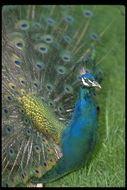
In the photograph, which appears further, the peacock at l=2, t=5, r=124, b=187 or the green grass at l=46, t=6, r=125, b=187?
the green grass at l=46, t=6, r=125, b=187

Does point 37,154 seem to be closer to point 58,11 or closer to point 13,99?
point 13,99

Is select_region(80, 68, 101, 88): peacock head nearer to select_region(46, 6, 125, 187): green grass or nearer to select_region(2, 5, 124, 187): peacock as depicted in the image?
select_region(2, 5, 124, 187): peacock

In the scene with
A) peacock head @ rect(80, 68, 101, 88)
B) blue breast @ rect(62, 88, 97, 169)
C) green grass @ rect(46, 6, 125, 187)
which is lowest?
green grass @ rect(46, 6, 125, 187)

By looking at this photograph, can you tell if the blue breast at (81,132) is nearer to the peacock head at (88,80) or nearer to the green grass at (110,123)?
the peacock head at (88,80)

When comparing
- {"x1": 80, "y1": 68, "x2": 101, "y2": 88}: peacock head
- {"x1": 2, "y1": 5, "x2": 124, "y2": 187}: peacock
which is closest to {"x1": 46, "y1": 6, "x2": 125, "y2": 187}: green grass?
{"x1": 2, "y1": 5, "x2": 124, "y2": 187}: peacock

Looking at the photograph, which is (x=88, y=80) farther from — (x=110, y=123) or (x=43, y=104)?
(x=110, y=123)

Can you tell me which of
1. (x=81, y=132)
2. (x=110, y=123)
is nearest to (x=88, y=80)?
(x=81, y=132)
